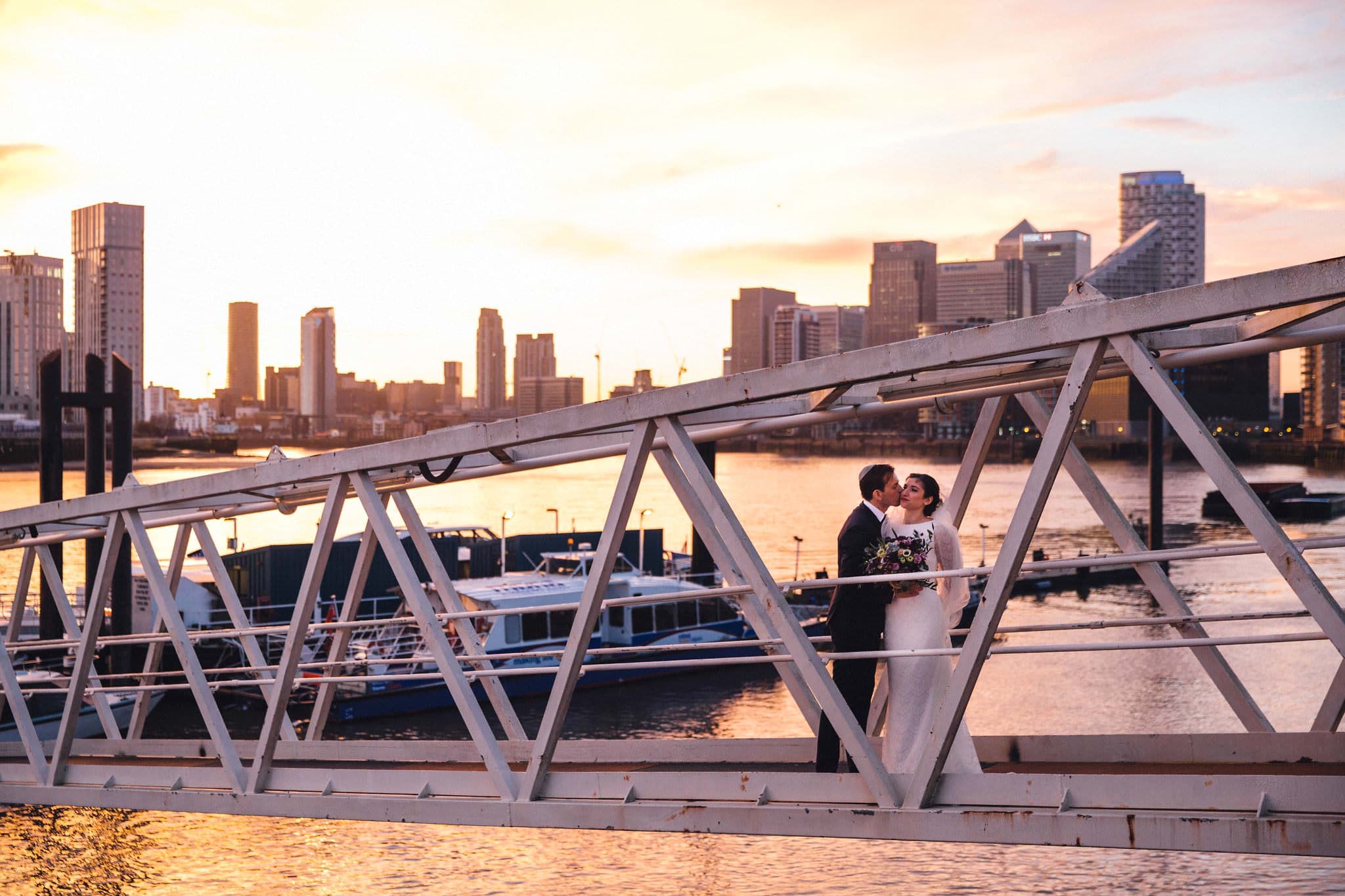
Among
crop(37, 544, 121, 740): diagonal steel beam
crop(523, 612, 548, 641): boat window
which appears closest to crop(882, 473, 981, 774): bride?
crop(37, 544, 121, 740): diagonal steel beam

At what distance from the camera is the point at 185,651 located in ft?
34.1

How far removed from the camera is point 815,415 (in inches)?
317

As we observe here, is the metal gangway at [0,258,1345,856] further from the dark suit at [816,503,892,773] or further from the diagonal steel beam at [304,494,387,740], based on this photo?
the dark suit at [816,503,892,773]

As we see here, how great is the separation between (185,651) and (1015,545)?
703cm

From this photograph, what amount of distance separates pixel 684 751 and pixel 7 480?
17617cm

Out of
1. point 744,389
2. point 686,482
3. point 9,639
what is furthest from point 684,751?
point 9,639

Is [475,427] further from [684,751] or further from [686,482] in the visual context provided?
[684,751]

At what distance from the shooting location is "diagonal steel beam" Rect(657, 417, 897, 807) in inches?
279

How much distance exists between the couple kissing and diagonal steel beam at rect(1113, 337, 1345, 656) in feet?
6.63

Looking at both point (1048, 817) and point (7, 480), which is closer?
point (1048, 817)

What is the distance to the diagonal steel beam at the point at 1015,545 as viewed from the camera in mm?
6328

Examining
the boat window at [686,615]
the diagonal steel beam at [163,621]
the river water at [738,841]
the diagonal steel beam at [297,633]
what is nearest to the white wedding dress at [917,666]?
the diagonal steel beam at [297,633]

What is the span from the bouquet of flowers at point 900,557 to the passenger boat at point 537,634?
62.2ft

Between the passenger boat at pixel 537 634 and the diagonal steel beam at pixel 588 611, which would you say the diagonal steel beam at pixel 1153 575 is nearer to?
the diagonal steel beam at pixel 588 611
